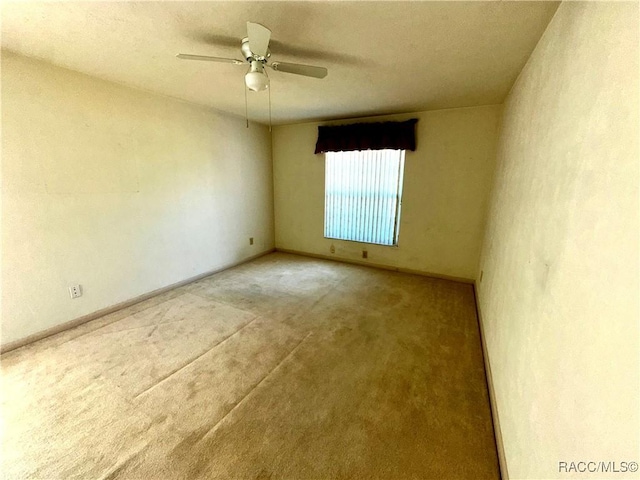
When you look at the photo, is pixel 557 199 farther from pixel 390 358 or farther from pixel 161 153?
pixel 161 153

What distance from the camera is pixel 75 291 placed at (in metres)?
2.40

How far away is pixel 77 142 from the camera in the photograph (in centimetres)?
229

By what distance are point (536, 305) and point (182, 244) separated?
3522 millimetres

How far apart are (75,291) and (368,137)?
3.78m

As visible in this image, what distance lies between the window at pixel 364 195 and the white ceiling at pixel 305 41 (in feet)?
4.00

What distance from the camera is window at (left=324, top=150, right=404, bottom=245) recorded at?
12.4 feet

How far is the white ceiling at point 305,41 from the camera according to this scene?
1.37m

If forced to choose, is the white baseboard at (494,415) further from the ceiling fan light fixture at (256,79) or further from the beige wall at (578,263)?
the ceiling fan light fixture at (256,79)

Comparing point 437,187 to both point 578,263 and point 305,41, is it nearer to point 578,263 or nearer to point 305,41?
point 305,41

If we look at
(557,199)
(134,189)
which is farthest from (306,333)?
(134,189)

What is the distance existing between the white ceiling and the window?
122 centimetres

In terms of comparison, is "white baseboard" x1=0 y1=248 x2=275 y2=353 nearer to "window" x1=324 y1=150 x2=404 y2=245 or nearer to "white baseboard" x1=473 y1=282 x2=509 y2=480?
"window" x1=324 y1=150 x2=404 y2=245

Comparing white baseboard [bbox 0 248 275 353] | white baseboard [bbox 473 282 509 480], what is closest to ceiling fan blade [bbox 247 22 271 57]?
white baseboard [bbox 473 282 509 480]

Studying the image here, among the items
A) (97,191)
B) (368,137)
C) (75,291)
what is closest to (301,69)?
(368,137)
